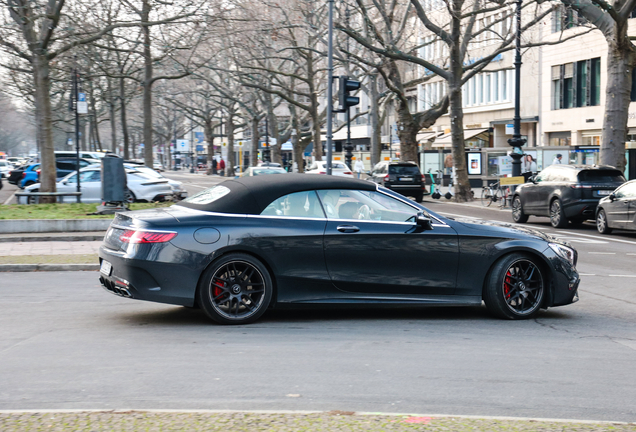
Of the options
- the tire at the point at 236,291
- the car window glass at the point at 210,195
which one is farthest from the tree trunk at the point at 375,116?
the tire at the point at 236,291

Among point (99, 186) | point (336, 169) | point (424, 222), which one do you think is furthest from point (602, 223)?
point (336, 169)

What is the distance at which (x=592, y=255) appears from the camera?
14.9 metres

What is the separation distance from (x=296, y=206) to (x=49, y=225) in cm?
1109

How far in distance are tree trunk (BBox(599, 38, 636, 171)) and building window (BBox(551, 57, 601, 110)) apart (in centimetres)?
2206

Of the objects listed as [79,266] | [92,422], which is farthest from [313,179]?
[79,266]

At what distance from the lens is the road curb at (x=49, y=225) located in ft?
56.0

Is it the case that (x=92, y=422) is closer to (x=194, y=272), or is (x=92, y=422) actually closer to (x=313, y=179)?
(x=194, y=272)

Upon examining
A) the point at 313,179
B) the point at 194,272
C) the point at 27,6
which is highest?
the point at 27,6

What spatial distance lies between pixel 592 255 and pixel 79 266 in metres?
8.93

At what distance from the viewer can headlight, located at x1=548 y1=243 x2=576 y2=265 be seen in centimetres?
803

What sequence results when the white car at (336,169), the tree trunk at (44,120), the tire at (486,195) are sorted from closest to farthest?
the tree trunk at (44,120)
the tire at (486,195)
the white car at (336,169)

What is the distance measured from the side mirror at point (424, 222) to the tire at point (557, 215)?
14293 mm

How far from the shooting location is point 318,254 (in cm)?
748

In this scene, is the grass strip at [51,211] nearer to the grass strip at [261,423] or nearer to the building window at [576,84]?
the grass strip at [261,423]
